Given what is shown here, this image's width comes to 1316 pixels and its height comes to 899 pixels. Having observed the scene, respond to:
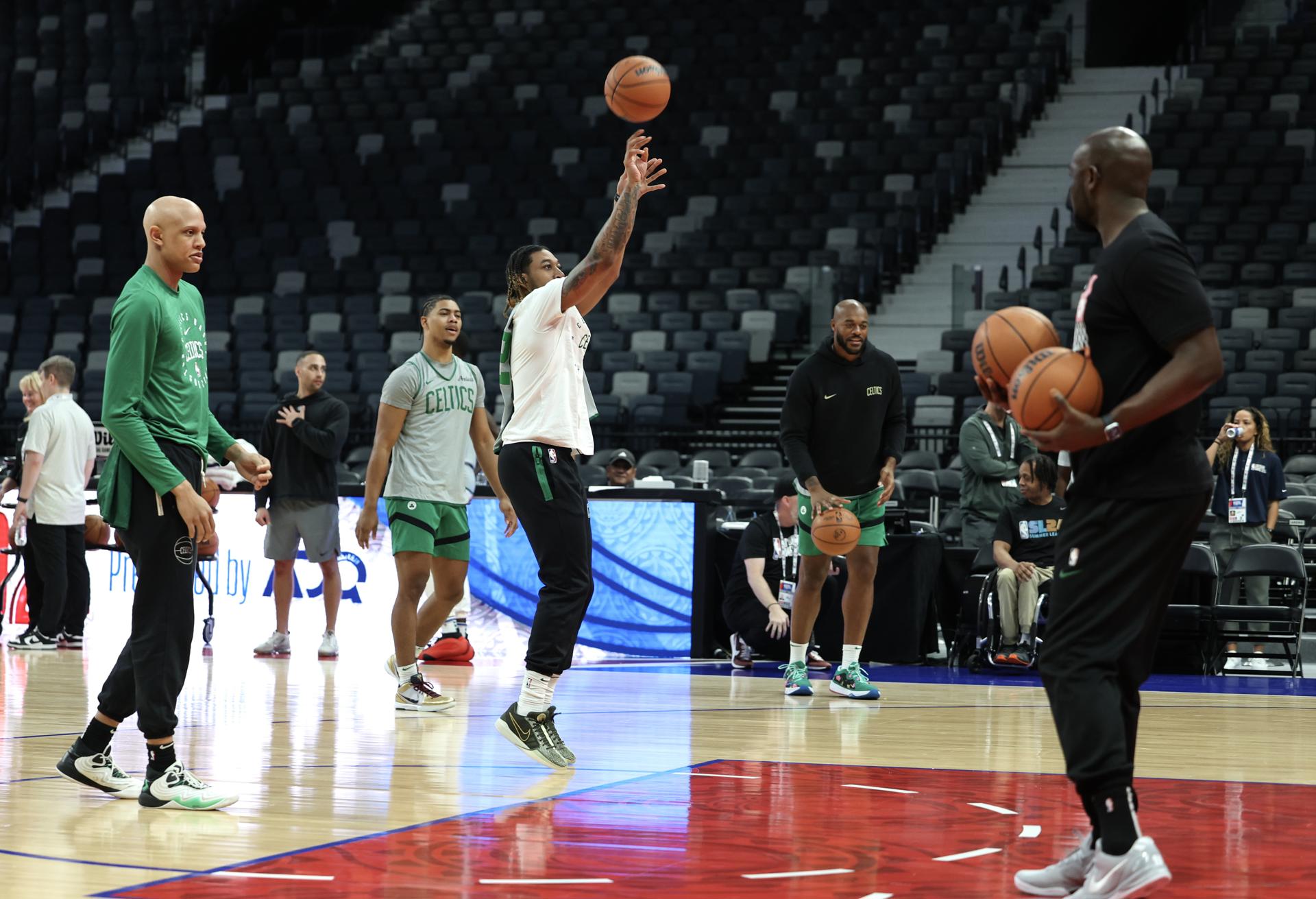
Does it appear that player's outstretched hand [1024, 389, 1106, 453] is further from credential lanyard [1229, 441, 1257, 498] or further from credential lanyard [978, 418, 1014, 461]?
credential lanyard [1229, 441, 1257, 498]

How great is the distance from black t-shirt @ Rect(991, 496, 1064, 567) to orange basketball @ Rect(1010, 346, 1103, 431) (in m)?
6.27

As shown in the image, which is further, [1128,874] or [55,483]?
[55,483]

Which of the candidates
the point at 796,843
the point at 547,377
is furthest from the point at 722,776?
the point at 547,377

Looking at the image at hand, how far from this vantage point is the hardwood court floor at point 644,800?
3.33m

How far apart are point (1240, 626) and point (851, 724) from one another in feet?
16.8

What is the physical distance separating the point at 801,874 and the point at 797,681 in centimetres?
431

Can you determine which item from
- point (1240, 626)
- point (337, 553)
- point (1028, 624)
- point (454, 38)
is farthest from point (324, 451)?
point (454, 38)

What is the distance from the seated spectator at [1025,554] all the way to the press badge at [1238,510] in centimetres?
159

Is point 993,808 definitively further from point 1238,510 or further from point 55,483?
point 55,483

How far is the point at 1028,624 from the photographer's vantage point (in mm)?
9359

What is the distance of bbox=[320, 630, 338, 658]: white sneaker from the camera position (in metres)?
9.71

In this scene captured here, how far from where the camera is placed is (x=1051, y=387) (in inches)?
127

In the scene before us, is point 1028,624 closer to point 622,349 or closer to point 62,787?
point 62,787

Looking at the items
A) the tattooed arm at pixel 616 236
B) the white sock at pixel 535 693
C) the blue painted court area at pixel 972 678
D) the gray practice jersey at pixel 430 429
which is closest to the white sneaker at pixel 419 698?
the gray practice jersey at pixel 430 429
